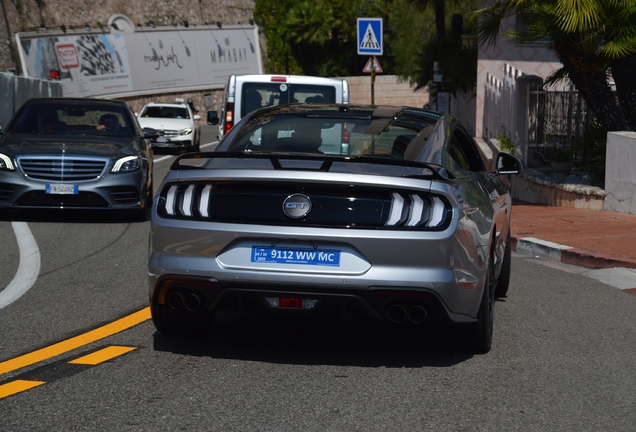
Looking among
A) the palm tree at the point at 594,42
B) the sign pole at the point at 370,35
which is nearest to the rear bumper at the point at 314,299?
the palm tree at the point at 594,42

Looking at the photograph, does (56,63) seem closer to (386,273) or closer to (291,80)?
(291,80)

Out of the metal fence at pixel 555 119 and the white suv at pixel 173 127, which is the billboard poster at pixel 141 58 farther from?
the metal fence at pixel 555 119

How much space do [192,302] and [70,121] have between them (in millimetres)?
8522

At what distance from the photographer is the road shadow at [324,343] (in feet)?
18.8

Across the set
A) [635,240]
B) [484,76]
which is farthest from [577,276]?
[484,76]

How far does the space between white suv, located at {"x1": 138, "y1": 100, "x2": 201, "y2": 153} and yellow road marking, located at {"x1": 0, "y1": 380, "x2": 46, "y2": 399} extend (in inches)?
852

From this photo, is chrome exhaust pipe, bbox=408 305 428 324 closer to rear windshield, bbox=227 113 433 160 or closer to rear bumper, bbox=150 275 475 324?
rear bumper, bbox=150 275 475 324

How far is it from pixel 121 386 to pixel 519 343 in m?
2.60

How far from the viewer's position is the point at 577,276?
9172mm

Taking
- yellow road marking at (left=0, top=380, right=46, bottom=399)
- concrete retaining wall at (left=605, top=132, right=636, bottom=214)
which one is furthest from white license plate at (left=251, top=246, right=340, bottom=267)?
concrete retaining wall at (left=605, top=132, right=636, bottom=214)

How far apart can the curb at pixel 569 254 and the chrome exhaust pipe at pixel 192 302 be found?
539cm

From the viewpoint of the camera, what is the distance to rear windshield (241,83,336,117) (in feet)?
51.6

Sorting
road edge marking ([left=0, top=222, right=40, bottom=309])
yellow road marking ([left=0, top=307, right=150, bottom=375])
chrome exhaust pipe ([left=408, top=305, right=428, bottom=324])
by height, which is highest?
chrome exhaust pipe ([left=408, top=305, right=428, bottom=324])

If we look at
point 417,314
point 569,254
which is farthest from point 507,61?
point 417,314
